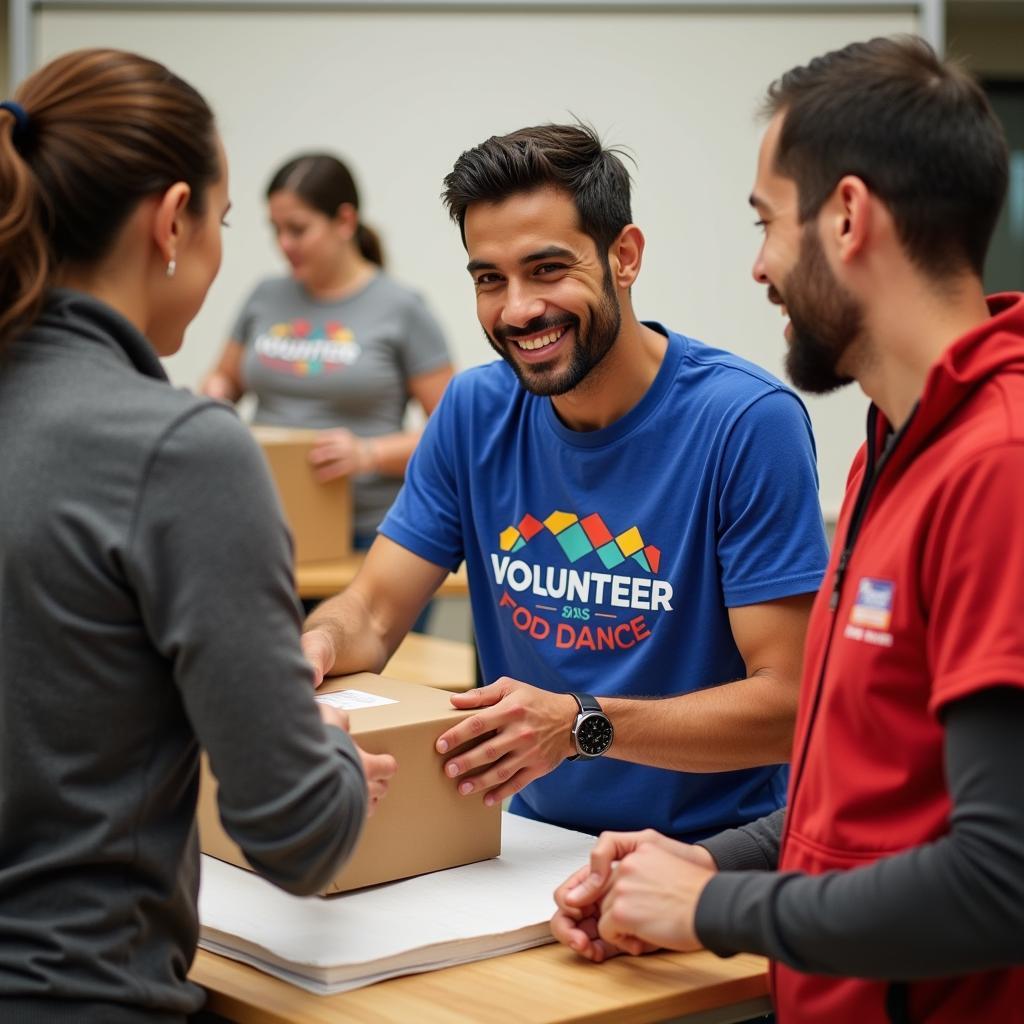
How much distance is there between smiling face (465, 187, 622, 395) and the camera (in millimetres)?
1731

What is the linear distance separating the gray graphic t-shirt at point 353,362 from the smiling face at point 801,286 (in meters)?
2.44

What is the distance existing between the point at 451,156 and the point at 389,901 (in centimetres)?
372

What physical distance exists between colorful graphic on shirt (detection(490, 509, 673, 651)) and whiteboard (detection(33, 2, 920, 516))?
121 inches

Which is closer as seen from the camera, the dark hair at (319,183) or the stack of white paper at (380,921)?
the stack of white paper at (380,921)

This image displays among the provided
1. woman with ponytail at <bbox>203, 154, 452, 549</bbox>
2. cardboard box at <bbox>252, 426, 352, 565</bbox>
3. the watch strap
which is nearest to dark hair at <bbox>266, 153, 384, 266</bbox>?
woman with ponytail at <bbox>203, 154, 452, 549</bbox>

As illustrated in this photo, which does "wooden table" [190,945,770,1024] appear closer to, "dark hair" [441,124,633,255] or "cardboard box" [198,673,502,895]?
"cardboard box" [198,673,502,895]

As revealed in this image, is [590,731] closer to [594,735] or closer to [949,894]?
[594,735]

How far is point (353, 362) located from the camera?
3574 millimetres

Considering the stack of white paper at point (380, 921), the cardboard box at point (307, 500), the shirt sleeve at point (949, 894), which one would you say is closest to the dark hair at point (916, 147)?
the shirt sleeve at point (949, 894)

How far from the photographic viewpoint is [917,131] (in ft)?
3.37

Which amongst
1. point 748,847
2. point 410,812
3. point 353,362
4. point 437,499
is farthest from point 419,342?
point 748,847

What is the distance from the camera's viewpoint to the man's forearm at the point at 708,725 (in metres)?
1.55

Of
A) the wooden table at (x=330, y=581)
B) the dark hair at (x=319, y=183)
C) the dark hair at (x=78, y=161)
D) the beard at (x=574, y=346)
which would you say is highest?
the dark hair at (x=319, y=183)

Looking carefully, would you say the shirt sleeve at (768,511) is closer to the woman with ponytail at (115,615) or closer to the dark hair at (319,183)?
the woman with ponytail at (115,615)
